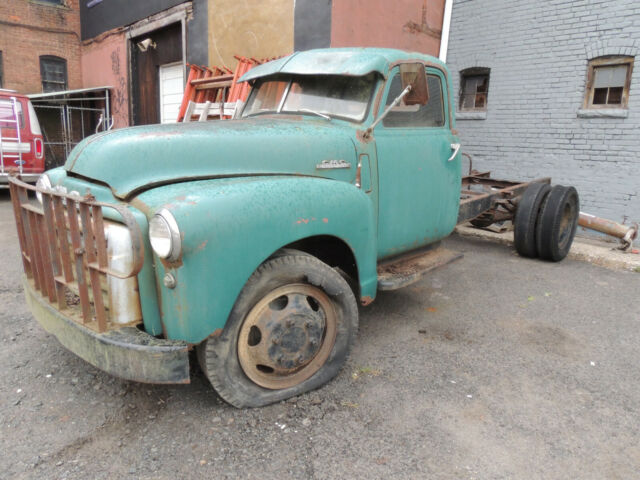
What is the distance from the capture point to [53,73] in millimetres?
15062

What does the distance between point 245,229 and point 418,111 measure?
6.52 feet

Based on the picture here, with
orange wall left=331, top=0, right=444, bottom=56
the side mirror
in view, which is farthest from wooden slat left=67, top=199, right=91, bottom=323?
orange wall left=331, top=0, right=444, bottom=56

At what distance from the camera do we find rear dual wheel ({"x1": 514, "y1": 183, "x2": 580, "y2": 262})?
5305mm

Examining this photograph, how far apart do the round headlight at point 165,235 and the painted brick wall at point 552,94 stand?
6.93m

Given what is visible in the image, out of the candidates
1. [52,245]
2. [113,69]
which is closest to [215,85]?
[52,245]

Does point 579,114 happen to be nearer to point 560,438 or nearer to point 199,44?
point 560,438

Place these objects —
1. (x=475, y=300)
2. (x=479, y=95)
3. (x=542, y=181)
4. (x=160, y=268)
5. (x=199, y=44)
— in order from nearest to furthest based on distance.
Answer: (x=160, y=268) < (x=475, y=300) < (x=542, y=181) < (x=479, y=95) < (x=199, y=44)

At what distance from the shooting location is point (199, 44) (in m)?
8.95

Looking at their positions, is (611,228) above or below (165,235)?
below

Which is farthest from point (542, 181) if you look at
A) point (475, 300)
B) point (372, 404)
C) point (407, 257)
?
point (372, 404)

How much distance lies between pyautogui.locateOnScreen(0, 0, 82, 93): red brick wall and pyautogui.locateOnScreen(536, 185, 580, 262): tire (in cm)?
1510

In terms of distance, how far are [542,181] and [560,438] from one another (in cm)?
452

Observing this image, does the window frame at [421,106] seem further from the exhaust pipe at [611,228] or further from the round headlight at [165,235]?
the exhaust pipe at [611,228]

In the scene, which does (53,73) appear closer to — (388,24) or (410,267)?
(388,24)
